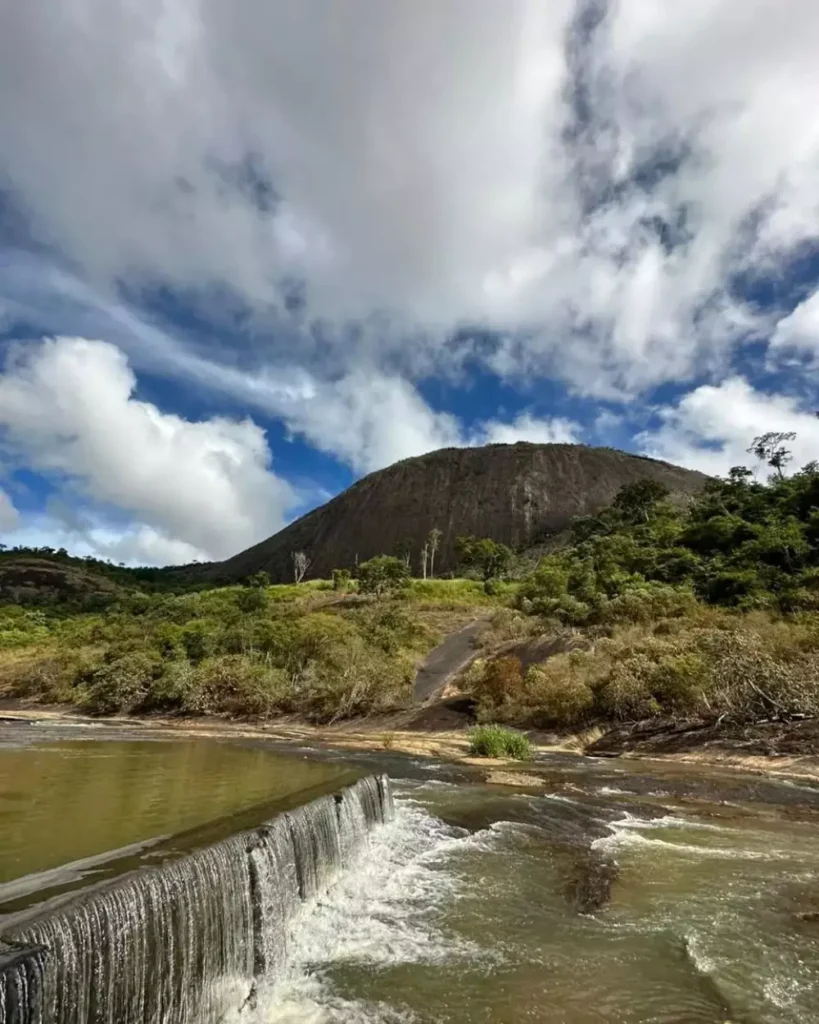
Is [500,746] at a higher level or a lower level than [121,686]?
lower

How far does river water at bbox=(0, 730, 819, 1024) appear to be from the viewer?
675 cm

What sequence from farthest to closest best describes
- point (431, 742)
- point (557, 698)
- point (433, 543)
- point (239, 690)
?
point (433, 543) < point (239, 690) < point (557, 698) < point (431, 742)

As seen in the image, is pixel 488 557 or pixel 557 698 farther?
pixel 488 557

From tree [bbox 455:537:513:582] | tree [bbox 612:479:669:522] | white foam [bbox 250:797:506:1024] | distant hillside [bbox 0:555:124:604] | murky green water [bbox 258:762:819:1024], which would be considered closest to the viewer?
murky green water [bbox 258:762:819:1024]

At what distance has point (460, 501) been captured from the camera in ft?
538

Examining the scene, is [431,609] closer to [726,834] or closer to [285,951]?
[726,834]

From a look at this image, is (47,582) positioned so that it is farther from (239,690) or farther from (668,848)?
(668,848)

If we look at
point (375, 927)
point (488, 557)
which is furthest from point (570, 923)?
point (488, 557)

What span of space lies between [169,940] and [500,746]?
684 inches

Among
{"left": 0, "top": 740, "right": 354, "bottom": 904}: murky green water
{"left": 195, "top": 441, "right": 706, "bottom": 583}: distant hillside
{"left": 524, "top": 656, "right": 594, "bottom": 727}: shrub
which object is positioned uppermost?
{"left": 195, "top": 441, "right": 706, "bottom": 583}: distant hillside

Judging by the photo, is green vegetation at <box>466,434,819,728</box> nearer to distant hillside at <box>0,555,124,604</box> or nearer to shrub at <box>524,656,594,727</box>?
shrub at <box>524,656,594,727</box>

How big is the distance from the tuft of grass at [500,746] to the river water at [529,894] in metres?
5.01

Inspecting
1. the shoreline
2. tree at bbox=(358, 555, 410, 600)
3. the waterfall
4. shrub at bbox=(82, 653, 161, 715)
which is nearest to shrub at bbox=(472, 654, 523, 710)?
the shoreline

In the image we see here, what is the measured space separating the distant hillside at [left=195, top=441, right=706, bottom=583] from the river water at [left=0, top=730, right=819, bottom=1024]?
12598 centimetres
